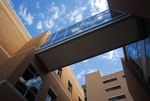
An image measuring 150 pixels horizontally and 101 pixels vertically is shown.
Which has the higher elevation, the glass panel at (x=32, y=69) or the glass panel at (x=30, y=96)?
the glass panel at (x=32, y=69)

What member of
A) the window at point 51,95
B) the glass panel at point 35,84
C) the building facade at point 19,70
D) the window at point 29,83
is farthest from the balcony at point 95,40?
the window at point 51,95

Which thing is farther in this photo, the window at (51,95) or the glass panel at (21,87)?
the window at (51,95)

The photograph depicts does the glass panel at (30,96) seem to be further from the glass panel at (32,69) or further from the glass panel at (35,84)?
the glass panel at (32,69)

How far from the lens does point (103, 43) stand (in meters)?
10.3

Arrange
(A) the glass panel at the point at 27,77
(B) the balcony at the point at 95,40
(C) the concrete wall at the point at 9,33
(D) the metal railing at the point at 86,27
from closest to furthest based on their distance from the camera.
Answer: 1. (A) the glass panel at the point at 27,77
2. (B) the balcony at the point at 95,40
3. (D) the metal railing at the point at 86,27
4. (C) the concrete wall at the point at 9,33

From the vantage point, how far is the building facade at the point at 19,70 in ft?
24.7

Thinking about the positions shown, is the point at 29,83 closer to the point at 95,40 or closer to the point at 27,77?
the point at 27,77

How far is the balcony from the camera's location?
9.27m

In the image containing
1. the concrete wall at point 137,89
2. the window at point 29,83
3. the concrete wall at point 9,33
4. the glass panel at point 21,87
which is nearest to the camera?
the glass panel at point 21,87

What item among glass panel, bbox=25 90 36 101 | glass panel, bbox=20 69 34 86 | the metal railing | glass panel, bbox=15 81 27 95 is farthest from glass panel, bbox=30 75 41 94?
the metal railing

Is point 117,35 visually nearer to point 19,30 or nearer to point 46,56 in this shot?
point 46,56

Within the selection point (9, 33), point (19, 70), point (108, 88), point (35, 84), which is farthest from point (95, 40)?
point (108, 88)

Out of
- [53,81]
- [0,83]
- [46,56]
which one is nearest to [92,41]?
[46,56]

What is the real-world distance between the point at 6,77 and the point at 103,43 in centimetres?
775
